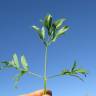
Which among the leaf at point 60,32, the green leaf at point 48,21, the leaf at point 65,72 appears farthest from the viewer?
the green leaf at point 48,21

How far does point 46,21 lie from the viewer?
435 centimetres

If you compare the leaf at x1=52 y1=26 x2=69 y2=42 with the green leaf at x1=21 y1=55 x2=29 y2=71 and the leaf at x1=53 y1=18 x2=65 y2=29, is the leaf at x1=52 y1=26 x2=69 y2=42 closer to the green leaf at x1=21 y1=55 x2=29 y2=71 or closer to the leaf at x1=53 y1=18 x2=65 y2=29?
the leaf at x1=53 y1=18 x2=65 y2=29

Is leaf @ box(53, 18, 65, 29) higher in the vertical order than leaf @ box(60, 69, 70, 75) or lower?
higher

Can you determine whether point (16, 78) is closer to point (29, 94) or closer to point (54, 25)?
point (29, 94)

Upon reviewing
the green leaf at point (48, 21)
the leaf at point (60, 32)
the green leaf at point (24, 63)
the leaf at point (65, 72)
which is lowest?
the leaf at point (65, 72)

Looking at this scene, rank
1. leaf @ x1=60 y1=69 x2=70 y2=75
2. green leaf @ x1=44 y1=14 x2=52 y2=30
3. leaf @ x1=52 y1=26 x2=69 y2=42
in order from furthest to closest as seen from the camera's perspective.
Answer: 1. green leaf @ x1=44 y1=14 x2=52 y2=30
2. leaf @ x1=52 y1=26 x2=69 y2=42
3. leaf @ x1=60 y1=69 x2=70 y2=75

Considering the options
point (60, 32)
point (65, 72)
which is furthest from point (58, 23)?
A: point (65, 72)


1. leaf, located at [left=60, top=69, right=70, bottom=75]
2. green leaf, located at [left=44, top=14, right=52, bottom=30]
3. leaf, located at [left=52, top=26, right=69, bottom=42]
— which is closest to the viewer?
leaf, located at [left=60, top=69, right=70, bottom=75]

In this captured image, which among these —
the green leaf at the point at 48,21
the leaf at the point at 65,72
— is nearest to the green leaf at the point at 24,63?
the leaf at the point at 65,72

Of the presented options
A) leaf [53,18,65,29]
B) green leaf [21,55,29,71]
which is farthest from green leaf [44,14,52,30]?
green leaf [21,55,29,71]

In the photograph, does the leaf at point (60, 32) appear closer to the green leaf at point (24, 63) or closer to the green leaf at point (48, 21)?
the green leaf at point (48, 21)

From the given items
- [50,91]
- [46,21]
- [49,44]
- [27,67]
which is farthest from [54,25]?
[50,91]

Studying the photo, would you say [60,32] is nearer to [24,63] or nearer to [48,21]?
[48,21]

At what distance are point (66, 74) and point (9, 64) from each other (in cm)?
102
